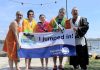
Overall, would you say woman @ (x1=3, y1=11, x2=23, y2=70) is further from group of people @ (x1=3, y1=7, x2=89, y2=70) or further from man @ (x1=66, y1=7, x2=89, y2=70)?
man @ (x1=66, y1=7, x2=89, y2=70)

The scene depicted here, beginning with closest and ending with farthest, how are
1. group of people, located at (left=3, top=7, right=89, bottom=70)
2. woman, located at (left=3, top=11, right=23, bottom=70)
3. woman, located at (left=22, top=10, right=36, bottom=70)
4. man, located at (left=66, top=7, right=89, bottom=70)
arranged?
1. woman, located at (left=3, top=11, right=23, bottom=70)
2. group of people, located at (left=3, top=7, right=89, bottom=70)
3. man, located at (left=66, top=7, right=89, bottom=70)
4. woman, located at (left=22, top=10, right=36, bottom=70)

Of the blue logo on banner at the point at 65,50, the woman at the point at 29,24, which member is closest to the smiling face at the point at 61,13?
the woman at the point at 29,24

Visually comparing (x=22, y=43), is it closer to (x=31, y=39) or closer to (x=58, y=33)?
(x=31, y=39)

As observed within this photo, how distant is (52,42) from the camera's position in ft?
40.9

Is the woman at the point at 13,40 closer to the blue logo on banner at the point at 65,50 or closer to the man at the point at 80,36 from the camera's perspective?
the blue logo on banner at the point at 65,50

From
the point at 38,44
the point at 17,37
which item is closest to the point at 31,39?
the point at 38,44

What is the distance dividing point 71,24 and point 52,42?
2.69 feet

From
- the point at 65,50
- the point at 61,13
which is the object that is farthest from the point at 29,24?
the point at 65,50

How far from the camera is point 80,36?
12.2 metres

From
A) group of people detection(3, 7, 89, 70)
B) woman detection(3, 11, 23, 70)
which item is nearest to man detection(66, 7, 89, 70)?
group of people detection(3, 7, 89, 70)

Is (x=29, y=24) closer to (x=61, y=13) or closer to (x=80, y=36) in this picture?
(x=61, y=13)

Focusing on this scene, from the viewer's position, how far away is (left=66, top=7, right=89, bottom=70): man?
39.7 ft

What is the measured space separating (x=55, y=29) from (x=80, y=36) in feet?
2.66

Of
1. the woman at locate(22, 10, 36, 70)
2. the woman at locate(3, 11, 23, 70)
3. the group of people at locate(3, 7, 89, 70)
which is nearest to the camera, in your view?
the woman at locate(3, 11, 23, 70)
